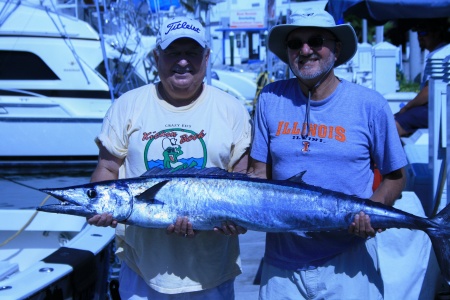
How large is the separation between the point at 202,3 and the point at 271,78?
25.0 feet

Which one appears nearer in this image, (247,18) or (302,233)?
(302,233)

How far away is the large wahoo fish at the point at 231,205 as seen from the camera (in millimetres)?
2623

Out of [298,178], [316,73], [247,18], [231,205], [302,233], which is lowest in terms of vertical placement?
[302,233]

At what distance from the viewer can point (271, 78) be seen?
54.3ft

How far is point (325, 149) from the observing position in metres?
2.70

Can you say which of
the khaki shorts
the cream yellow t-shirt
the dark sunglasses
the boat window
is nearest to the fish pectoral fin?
the khaki shorts

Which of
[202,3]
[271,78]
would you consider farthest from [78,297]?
[271,78]

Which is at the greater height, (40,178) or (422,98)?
(422,98)

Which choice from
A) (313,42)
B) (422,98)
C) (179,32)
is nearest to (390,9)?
(422,98)

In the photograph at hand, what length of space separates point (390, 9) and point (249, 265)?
347 centimetres

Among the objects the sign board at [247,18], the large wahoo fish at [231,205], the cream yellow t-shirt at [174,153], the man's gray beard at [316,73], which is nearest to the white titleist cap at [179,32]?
the cream yellow t-shirt at [174,153]

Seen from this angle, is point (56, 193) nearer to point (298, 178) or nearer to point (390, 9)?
point (298, 178)

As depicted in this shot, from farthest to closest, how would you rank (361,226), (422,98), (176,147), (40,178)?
(40,178) < (422,98) < (176,147) < (361,226)

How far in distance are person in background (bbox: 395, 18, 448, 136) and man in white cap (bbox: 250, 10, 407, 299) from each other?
139 inches
